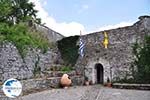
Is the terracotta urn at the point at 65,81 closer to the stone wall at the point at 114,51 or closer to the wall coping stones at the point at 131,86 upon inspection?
the wall coping stones at the point at 131,86

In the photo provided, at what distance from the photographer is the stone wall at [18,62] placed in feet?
50.2

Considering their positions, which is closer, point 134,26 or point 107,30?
point 134,26

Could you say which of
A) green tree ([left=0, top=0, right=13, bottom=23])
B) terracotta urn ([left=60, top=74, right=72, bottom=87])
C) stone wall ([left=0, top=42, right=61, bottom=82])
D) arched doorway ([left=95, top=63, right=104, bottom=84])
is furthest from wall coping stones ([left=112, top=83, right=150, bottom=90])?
green tree ([left=0, top=0, right=13, bottom=23])

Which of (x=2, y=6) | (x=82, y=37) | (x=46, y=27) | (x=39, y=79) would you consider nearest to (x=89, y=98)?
(x=39, y=79)

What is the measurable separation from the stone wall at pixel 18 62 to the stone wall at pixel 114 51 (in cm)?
259

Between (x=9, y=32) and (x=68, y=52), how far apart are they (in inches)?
227

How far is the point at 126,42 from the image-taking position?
1842 centimetres

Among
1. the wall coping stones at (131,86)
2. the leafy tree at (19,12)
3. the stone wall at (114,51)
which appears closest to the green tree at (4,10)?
the leafy tree at (19,12)

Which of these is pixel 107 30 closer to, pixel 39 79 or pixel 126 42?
pixel 126 42

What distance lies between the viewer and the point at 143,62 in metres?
17.3

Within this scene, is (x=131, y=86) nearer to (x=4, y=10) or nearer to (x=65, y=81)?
(x=65, y=81)

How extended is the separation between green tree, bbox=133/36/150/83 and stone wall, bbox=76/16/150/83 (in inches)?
17.0

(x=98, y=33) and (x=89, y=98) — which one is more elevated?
(x=98, y=33)

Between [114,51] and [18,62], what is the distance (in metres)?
5.69
